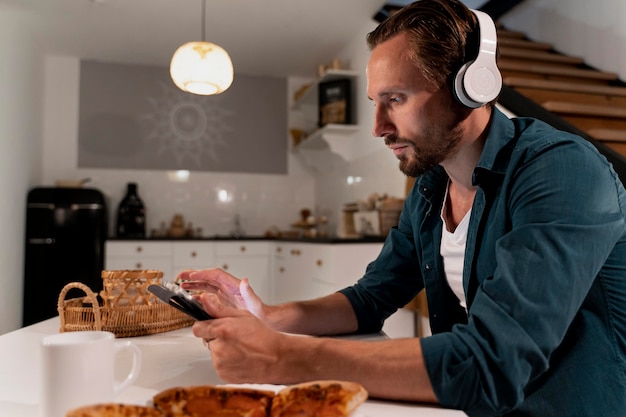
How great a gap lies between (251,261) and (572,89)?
9.90ft

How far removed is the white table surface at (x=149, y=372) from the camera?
68cm

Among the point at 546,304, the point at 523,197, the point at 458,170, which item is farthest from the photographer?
the point at 458,170

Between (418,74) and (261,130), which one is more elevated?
(261,130)

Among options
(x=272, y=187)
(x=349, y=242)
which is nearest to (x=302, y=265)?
(x=349, y=242)

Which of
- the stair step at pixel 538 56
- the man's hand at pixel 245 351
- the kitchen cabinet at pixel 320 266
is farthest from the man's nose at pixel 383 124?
the stair step at pixel 538 56

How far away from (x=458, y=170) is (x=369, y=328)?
15.6 inches

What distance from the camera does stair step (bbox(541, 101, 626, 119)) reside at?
2980 millimetres

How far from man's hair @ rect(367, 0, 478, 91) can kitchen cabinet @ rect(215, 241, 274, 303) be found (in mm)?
4084

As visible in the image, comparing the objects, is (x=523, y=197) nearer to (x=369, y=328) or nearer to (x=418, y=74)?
(x=418, y=74)

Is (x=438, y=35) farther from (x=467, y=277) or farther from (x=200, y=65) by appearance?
(x=200, y=65)

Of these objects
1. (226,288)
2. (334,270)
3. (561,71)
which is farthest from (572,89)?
(226,288)

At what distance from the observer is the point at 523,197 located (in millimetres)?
888

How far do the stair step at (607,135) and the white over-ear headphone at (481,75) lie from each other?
80.9 inches

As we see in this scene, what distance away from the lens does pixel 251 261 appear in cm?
503
